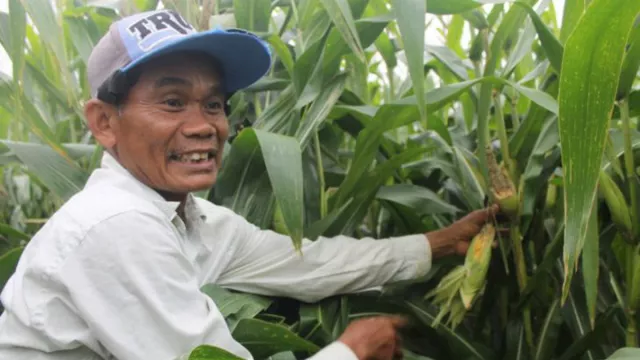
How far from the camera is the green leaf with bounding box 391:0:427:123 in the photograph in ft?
2.37

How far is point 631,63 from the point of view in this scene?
0.80 m

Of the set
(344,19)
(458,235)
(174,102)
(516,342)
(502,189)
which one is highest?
(344,19)

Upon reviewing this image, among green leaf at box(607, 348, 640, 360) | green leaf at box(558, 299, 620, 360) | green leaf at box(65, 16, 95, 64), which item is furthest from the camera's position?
green leaf at box(65, 16, 95, 64)

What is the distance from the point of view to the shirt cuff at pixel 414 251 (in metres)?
1.05

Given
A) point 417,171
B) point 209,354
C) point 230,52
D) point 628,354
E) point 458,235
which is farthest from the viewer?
point 417,171

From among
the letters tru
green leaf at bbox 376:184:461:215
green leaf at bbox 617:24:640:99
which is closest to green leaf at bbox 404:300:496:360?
green leaf at bbox 376:184:461:215

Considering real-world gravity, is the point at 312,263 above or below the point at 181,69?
below

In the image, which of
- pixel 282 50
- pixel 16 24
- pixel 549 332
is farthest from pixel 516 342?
pixel 16 24

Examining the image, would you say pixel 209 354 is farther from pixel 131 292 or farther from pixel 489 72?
pixel 489 72

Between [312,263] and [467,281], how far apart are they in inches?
8.3

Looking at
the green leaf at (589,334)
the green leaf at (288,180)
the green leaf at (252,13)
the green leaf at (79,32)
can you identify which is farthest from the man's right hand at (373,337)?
the green leaf at (79,32)

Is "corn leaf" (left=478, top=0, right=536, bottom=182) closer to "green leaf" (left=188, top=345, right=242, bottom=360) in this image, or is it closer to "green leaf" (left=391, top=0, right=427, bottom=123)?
"green leaf" (left=391, top=0, right=427, bottom=123)

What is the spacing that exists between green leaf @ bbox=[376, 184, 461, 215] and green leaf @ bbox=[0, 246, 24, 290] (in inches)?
19.6

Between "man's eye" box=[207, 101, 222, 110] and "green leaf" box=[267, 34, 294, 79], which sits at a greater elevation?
"green leaf" box=[267, 34, 294, 79]
